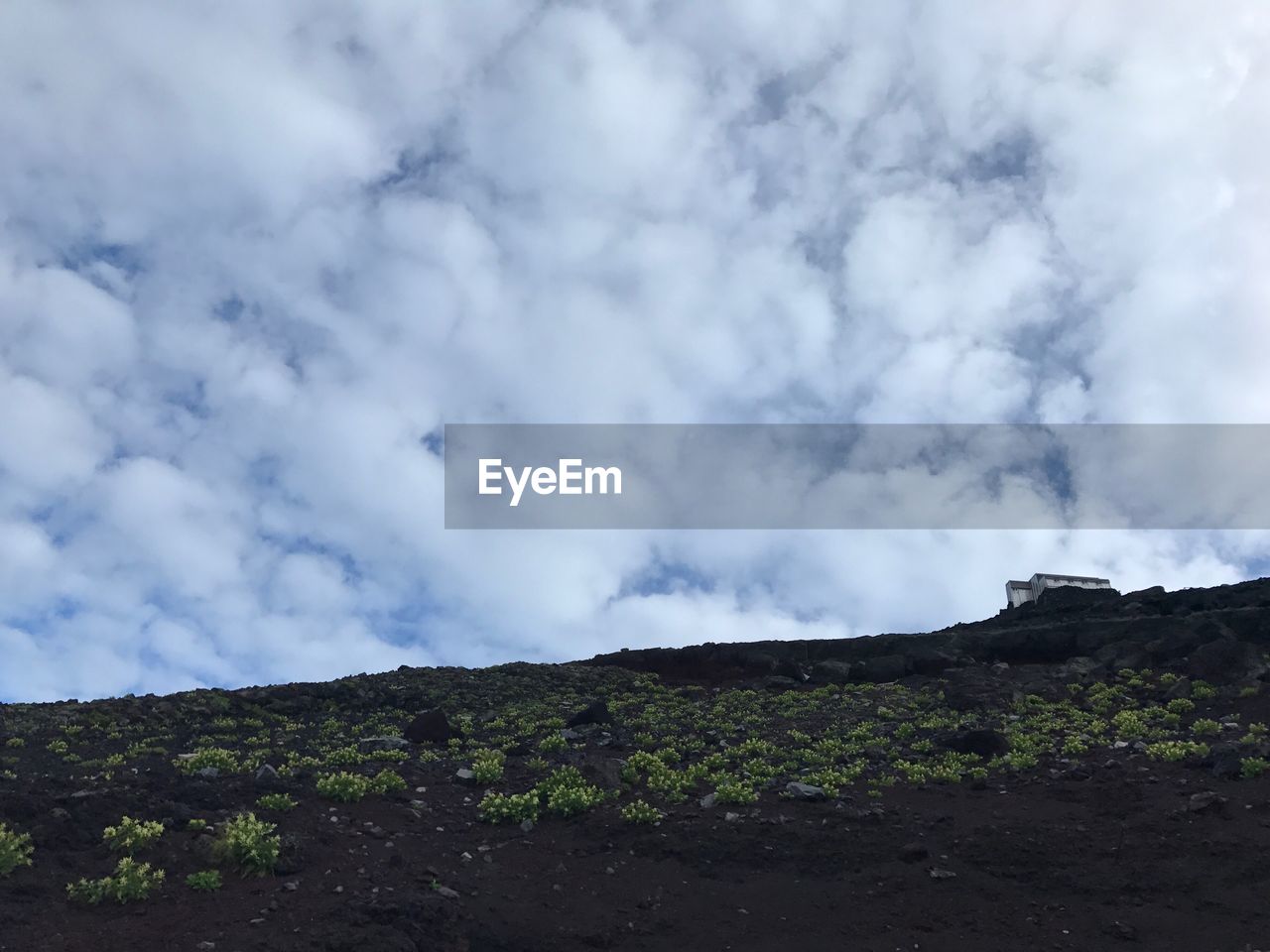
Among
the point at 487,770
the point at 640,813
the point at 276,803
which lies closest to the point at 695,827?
the point at 640,813

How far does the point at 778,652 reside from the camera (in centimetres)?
4416

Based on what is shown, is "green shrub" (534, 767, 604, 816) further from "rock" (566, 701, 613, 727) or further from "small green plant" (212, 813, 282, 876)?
"rock" (566, 701, 613, 727)

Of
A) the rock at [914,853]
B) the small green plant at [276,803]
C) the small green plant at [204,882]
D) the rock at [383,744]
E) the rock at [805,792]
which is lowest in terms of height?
the rock at [914,853]

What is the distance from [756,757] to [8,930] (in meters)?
14.9

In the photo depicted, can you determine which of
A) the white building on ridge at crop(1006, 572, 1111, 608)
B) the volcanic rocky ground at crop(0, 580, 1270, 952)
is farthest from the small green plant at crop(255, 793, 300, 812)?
the white building on ridge at crop(1006, 572, 1111, 608)

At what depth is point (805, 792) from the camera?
18312 mm

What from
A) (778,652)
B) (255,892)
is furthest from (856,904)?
(778,652)

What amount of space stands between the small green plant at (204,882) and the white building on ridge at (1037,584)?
1967 inches

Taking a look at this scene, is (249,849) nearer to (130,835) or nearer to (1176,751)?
(130,835)

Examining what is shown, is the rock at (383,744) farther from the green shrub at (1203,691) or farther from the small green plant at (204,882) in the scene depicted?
the green shrub at (1203,691)

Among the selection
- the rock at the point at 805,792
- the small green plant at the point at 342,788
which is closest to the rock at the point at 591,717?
the rock at the point at 805,792

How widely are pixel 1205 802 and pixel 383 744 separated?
60.6 feet

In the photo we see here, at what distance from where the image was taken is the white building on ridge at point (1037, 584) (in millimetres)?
55281

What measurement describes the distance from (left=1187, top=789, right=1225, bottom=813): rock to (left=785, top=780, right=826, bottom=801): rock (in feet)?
21.9
